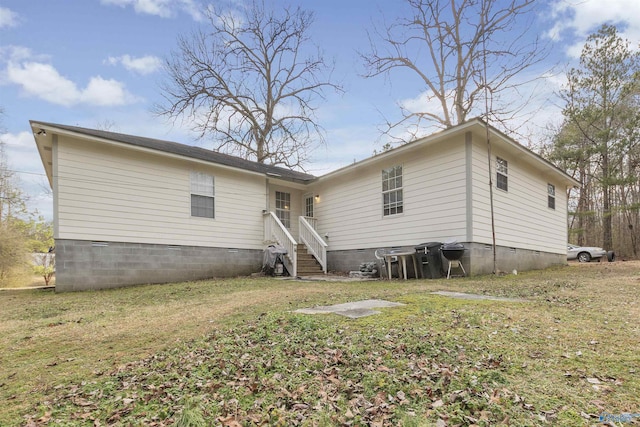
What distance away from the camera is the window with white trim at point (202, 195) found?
34.3ft

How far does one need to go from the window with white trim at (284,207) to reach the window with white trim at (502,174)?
7.46 m

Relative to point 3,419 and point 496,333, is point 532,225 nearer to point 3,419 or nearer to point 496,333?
point 496,333

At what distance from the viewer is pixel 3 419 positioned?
2.00 metres

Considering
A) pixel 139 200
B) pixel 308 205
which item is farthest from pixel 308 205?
pixel 139 200

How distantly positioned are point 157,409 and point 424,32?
763 inches

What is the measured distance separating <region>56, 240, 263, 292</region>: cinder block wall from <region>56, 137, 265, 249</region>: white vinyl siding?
0.21m

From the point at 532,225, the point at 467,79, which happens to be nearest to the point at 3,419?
the point at 532,225

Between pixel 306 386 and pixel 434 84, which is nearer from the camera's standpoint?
pixel 306 386

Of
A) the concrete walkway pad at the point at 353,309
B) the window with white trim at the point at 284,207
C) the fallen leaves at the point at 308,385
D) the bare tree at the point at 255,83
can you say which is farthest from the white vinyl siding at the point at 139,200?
the bare tree at the point at 255,83

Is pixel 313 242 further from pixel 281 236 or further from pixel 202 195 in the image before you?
pixel 202 195

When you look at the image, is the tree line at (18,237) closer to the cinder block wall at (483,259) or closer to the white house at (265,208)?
the white house at (265,208)

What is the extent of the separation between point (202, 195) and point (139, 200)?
6.02ft

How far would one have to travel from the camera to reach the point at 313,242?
1197 centimetres

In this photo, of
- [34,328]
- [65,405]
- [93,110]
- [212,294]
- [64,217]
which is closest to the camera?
[65,405]
